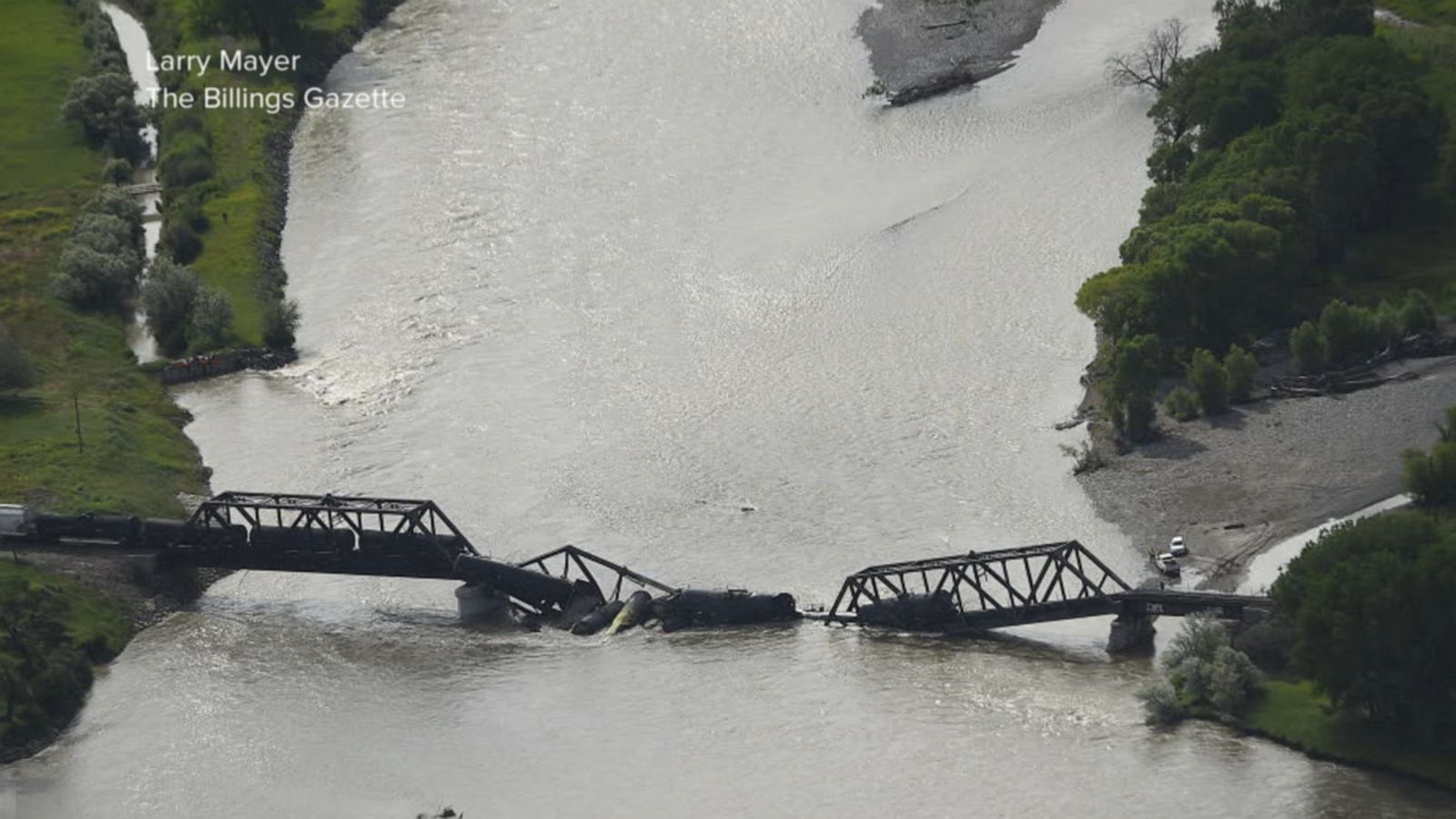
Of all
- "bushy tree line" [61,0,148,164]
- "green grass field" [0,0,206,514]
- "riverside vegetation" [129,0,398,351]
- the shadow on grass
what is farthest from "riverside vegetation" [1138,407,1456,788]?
"bushy tree line" [61,0,148,164]

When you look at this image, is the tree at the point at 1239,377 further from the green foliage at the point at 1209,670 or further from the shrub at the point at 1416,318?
the green foliage at the point at 1209,670

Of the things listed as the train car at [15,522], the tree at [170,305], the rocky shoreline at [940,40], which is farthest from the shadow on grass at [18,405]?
the rocky shoreline at [940,40]

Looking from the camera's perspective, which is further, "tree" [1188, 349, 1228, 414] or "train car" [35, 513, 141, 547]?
"tree" [1188, 349, 1228, 414]

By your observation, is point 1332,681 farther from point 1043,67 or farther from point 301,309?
point 1043,67

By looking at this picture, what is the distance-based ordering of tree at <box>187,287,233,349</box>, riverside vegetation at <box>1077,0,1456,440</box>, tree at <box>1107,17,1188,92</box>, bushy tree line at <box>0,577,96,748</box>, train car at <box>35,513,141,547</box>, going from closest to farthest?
bushy tree line at <box>0,577,96,748</box>, train car at <box>35,513,141,547</box>, riverside vegetation at <box>1077,0,1456,440</box>, tree at <box>187,287,233,349</box>, tree at <box>1107,17,1188,92</box>

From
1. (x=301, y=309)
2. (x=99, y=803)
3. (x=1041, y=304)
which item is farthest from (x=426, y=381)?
(x=99, y=803)

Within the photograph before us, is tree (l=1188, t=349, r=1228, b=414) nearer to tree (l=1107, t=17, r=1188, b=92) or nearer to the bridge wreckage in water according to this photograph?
the bridge wreckage in water
